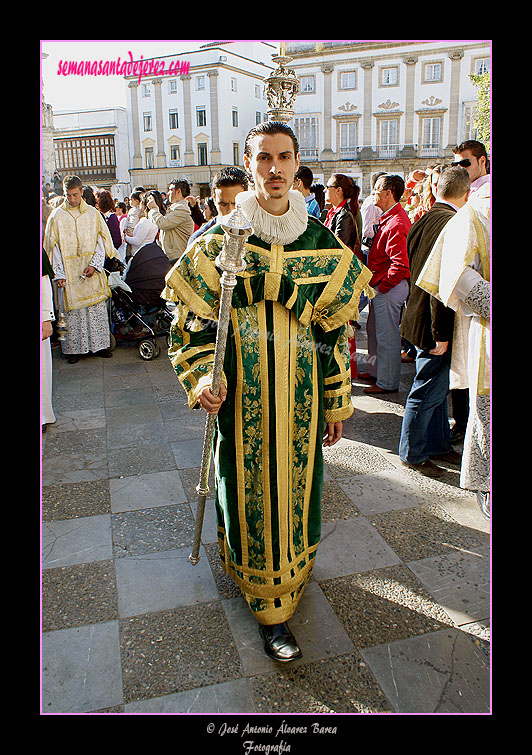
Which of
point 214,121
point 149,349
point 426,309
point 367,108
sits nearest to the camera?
point 426,309

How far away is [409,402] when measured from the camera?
418cm

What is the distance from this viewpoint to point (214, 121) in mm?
39125

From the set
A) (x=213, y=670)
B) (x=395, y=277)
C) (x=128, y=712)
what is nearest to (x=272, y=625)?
(x=213, y=670)

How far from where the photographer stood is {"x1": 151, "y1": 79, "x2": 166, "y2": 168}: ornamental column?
38.2m

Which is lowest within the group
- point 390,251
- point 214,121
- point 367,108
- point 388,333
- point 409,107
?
point 388,333

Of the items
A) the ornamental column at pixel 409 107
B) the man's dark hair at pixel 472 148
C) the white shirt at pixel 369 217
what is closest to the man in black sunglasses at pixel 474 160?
the man's dark hair at pixel 472 148

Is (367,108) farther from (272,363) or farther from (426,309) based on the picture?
(272,363)

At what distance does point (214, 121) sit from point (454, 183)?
3833 centimetres

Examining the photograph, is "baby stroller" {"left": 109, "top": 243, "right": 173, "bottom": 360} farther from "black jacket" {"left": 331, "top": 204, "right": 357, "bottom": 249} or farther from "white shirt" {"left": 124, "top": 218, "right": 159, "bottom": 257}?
"black jacket" {"left": 331, "top": 204, "right": 357, "bottom": 249}

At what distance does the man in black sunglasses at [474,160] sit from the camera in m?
4.97

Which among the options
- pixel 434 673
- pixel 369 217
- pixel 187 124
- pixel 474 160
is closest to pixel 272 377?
pixel 434 673

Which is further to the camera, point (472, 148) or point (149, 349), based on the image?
point (149, 349)
